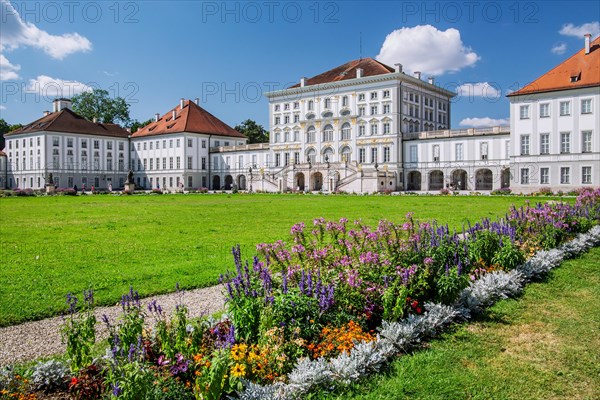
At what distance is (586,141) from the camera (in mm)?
45250

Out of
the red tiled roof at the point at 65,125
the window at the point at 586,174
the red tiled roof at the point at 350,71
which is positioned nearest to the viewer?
the window at the point at 586,174

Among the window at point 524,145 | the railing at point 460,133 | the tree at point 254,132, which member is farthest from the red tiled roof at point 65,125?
the window at point 524,145

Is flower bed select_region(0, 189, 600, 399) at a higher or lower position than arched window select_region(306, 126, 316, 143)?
lower

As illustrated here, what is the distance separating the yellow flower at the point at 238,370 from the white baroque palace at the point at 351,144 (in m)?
48.7

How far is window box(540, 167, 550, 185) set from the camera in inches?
1857

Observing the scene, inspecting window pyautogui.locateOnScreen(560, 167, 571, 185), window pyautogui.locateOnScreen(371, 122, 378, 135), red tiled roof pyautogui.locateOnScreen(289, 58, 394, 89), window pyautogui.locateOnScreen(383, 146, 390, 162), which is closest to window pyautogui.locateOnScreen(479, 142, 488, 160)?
window pyautogui.locateOnScreen(560, 167, 571, 185)

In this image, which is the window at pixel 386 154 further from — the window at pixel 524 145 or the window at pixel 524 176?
the window at pixel 524 176

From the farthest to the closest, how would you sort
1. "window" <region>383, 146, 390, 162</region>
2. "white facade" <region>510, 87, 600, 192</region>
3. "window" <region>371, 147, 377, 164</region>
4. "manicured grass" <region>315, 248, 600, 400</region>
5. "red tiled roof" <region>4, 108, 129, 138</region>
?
"red tiled roof" <region>4, 108, 129, 138</region> → "window" <region>371, 147, 377, 164</region> → "window" <region>383, 146, 390, 162</region> → "white facade" <region>510, 87, 600, 192</region> → "manicured grass" <region>315, 248, 600, 400</region>

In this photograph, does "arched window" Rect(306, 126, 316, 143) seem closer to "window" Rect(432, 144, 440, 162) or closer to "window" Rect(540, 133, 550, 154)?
"window" Rect(432, 144, 440, 162)

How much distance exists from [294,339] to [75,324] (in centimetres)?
209

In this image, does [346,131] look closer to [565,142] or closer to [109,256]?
[565,142]

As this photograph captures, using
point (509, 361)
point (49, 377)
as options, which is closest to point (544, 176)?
point (509, 361)

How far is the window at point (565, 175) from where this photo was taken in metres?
46.1

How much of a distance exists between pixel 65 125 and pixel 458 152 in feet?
197
